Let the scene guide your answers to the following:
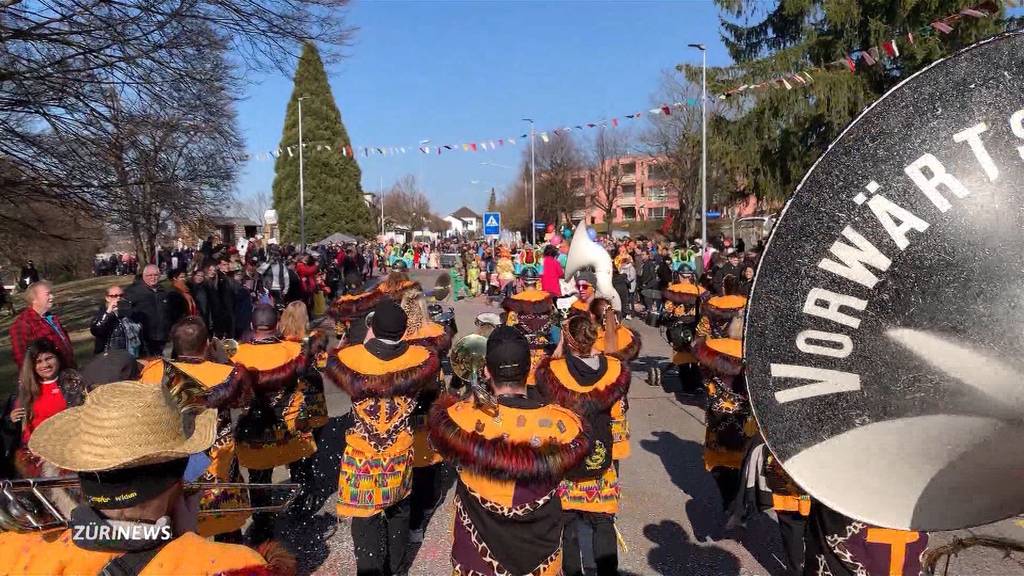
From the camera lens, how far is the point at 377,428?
3639 mm

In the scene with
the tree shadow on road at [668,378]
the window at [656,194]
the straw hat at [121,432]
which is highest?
the window at [656,194]

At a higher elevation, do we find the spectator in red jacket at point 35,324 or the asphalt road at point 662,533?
the spectator in red jacket at point 35,324

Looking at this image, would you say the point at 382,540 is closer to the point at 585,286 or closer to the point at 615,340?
the point at 615,340

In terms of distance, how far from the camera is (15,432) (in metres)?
4.10

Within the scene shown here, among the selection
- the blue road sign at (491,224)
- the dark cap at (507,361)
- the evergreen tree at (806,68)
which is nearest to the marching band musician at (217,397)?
the dark cap at (507,361)

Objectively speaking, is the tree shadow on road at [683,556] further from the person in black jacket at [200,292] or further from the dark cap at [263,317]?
the person in black jacket at [200,292]

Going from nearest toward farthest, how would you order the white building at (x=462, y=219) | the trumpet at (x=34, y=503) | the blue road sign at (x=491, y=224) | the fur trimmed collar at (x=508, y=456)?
1. the trumpet at (x=34, y=503)
2. the fur trimmed collar at (x=508, y=456)
3. the blue road sign at (x=491, y=224)
4. the white building at (x=462, y=219)

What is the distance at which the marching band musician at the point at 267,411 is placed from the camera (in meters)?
4.28

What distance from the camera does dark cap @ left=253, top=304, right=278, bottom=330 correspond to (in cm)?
441

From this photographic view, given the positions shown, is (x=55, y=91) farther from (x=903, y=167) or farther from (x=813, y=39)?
(x=813, y=39)

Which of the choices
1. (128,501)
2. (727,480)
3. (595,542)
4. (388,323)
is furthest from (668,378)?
(128,501)

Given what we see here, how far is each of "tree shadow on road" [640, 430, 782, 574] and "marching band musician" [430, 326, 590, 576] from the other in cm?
216

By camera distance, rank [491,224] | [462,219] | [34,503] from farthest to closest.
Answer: [462,219] < [491,224] < [34,503]

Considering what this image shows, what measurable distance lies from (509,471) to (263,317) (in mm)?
2559
